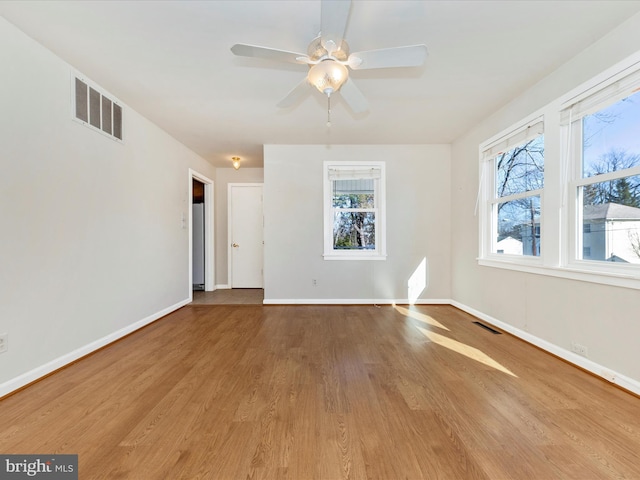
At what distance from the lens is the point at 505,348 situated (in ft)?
8.70

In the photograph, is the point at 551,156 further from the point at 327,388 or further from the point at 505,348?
the point at 327,388

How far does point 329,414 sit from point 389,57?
2.28m

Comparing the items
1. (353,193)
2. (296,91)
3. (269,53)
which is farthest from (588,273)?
(353,193)

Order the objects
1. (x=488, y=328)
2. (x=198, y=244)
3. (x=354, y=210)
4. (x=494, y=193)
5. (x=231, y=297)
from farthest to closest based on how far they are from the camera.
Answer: (x=198, y=244) < (x=231, y=297) < (x=354, y=210) < (x=494, y=193) < (x=488, y=328)

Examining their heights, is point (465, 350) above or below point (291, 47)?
below

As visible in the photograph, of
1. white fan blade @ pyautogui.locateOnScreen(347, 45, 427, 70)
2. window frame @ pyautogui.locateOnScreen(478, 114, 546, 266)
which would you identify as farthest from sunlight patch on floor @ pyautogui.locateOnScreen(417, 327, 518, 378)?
white fan blade @ pyautogui.locateOnScreen(347, 45, 427, 70)

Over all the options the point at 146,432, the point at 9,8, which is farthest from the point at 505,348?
the point at 9,8

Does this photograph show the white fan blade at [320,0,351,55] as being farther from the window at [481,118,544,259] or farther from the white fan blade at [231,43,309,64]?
the window at [481,118,544,259]

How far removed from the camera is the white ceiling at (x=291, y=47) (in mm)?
1789

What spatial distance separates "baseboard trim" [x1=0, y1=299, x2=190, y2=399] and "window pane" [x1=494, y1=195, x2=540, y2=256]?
4.44 m

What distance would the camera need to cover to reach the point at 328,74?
1.82 metres

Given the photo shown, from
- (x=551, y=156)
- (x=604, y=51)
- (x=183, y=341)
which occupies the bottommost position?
(x=183, y=341)

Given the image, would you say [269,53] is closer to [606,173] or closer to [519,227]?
[606,173]

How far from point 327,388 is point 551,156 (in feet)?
9.30
